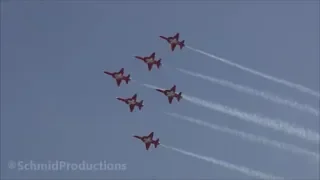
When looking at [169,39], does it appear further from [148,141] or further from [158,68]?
[148,141]

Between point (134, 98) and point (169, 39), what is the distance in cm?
1729

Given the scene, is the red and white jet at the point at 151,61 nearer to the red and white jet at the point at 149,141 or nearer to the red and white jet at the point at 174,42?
the red and white jet at the point at 174,42

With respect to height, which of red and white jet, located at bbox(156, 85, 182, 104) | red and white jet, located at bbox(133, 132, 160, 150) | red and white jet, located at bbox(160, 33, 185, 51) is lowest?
red and white jet, located at bbox(133, 132, 160, 150)

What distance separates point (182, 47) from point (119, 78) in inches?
678

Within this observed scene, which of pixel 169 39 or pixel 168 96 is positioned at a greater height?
pixel 169 39

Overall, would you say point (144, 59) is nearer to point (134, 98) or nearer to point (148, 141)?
point (134, 98)

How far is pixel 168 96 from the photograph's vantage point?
17300 cm

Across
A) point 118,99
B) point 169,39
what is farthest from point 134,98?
point 169,39

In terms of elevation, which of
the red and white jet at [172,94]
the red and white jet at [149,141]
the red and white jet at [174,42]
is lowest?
the red and white jet at [149,141]

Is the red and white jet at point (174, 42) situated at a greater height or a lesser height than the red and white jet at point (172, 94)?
greater

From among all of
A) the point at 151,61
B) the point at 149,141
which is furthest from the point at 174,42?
the point at 149,141

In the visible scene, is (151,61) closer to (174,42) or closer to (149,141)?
(174,42)

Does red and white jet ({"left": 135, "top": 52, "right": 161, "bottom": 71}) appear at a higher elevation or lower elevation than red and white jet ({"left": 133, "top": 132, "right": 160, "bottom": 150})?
higher

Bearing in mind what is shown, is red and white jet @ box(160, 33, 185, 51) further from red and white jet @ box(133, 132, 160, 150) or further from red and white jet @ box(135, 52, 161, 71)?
red and white jet @ box(133, 132, 160, 150)
